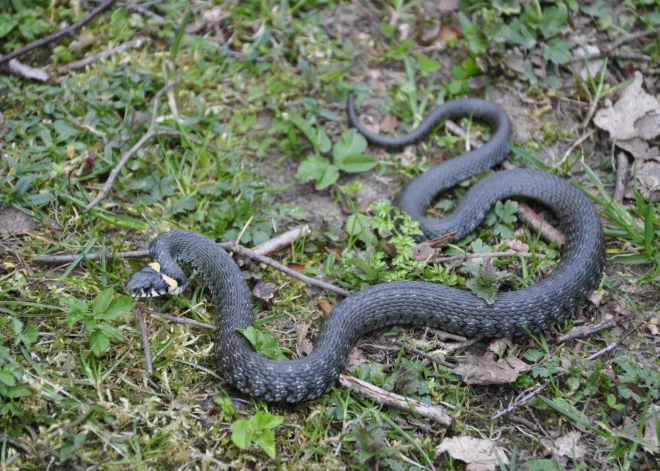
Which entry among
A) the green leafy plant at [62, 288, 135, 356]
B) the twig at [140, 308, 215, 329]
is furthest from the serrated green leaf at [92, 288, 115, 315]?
the twig at [140, 308, 215, 329]

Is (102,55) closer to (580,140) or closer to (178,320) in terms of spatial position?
(178,320)

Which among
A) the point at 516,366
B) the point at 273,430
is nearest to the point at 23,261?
the point at 273,430

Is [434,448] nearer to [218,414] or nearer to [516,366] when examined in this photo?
[516,366]

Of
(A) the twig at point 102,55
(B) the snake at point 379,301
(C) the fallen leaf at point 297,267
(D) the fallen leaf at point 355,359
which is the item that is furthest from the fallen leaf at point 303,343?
(A) the twig at point 102,55

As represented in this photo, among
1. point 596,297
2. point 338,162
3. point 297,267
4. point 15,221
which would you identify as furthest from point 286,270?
point 596,297

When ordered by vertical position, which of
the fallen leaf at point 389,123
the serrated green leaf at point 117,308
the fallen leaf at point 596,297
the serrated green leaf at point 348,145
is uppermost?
the serrated green leaf at point 117,308

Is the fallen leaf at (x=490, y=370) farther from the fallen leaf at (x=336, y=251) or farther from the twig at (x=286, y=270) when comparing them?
the fallen leaf at (x=336, y=251)
